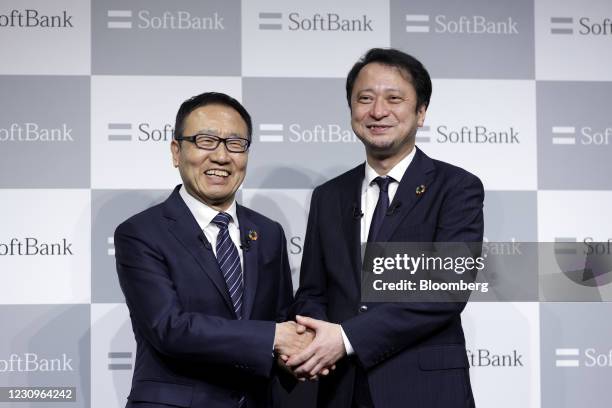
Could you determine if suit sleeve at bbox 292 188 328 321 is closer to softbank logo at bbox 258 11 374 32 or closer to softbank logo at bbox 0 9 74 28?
softbank logo at bbox 258 11 374 32

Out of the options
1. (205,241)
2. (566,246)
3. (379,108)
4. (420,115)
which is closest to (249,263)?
(205,241)

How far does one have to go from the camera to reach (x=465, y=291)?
8.24 ft

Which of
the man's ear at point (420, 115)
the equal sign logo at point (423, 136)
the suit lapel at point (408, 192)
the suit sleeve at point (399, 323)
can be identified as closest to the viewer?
the suit sleeve at point (399, 323)

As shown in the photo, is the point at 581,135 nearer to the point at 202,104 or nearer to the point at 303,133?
the point at 303,133

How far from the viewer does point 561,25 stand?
367 centimetres

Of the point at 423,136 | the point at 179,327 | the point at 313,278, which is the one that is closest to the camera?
the point at 179,327

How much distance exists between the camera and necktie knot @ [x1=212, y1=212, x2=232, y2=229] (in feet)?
8.42

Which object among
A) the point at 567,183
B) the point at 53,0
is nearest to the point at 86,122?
the point at 53,0

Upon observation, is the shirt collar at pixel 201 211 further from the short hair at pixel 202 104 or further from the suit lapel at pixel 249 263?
the short hair at pixel 202 104

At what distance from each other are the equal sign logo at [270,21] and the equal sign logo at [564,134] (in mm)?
1503

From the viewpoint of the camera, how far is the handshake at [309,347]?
8.02 feet

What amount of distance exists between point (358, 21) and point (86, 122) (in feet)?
4.79

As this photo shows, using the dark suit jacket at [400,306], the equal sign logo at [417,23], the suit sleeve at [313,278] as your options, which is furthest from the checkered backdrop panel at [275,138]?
the dark suit jacket at [400,306]

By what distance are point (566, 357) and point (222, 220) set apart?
2.02 metres
